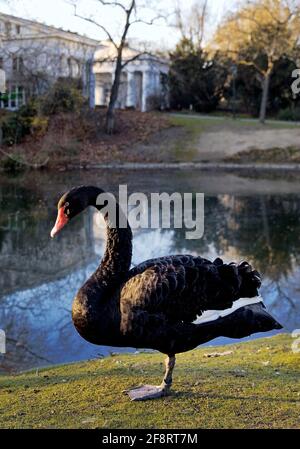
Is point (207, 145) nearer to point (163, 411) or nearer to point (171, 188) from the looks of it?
point (171, 188)

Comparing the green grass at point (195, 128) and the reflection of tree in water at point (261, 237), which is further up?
the green grass at point (195, 128)

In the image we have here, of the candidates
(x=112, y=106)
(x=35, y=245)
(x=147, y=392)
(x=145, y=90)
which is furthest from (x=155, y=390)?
(x=145, y=90)

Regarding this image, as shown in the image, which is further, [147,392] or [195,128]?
[195,128]

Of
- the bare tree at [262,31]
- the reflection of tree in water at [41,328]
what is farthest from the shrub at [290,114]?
the reflection of tree in water at [41,328]

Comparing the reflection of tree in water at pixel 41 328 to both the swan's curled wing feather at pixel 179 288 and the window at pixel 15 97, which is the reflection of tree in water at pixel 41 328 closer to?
the swan's curled wing feather at pixel 179 288

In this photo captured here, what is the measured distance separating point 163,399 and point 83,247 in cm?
773

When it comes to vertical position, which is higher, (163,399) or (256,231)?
(163,399)

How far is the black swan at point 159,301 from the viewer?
3.40 m

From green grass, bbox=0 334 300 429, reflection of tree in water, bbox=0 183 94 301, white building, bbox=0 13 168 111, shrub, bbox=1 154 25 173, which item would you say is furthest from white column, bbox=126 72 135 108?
green grass, bbox=0 334 300 429

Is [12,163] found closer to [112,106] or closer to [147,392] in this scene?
[112,106]

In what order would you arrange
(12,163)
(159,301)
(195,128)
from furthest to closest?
(195,128) < (12,163) < (159,301)

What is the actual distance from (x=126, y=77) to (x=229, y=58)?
10.3 metres

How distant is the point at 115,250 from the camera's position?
3668 millimetres

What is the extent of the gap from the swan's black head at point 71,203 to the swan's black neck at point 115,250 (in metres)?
0.03
